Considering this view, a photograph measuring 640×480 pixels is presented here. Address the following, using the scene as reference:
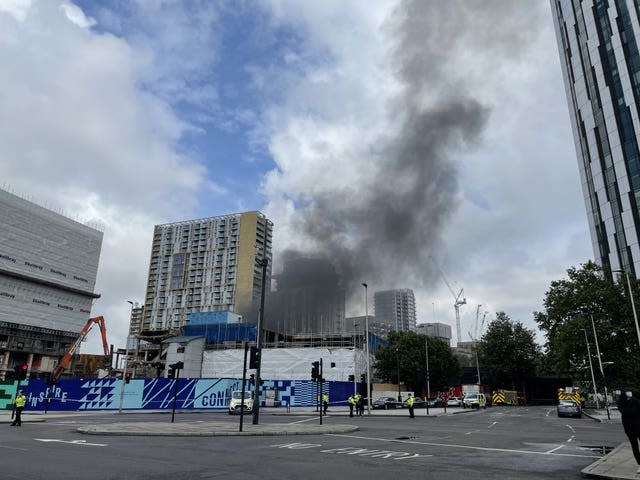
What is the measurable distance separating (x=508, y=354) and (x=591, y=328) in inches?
1797

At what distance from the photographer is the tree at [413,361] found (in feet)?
241

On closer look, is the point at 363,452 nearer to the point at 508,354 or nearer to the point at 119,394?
the point at 119,394

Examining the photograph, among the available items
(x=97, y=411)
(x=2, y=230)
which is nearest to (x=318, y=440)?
(x=97, y=411)

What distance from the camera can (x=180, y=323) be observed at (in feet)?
462

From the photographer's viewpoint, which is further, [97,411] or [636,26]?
[636,26]

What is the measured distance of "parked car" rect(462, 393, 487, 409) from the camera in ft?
195

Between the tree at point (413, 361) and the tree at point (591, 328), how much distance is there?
21.8 m

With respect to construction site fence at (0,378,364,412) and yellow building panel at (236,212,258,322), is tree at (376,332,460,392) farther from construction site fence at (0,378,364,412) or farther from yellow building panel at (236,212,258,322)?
yellow building panel at (236,212,258,322)

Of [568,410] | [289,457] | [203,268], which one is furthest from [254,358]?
[203,268]

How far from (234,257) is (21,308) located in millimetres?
56729

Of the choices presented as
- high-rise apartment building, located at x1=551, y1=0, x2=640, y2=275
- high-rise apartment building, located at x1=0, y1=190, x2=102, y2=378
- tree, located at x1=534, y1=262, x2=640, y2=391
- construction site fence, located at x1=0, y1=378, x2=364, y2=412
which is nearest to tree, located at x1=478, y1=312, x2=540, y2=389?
high-rise apartment building, located at x1=551, y1=0, x2=640, y2=275

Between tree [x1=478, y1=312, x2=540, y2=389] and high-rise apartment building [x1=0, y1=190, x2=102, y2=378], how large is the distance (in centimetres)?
9380

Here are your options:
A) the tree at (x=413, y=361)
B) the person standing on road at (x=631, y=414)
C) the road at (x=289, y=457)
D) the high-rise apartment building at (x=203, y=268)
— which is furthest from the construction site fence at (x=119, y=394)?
the high-rise apartment building at (x=203, y=268)

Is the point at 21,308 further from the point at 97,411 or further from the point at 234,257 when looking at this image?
the point at 97,411
